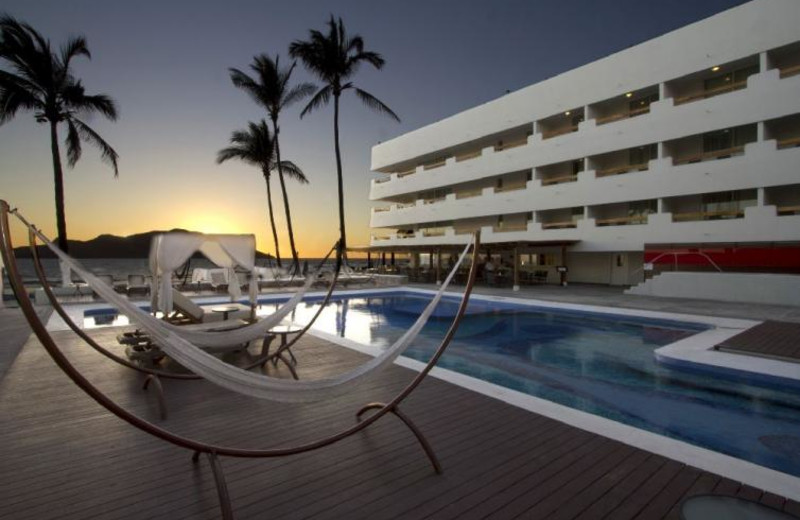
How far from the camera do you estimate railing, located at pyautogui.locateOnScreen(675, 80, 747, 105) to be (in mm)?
15188

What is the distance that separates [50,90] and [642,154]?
2456 centimetres

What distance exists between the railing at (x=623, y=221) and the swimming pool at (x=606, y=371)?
7.84 m

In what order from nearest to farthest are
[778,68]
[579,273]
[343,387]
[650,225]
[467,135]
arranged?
1. [343,387]
2. [778,68]
3. [650,225]
4. [579,273]
5. [467,135]

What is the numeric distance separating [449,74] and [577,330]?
59.8ft

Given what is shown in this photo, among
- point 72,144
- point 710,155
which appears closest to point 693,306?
point 710,155

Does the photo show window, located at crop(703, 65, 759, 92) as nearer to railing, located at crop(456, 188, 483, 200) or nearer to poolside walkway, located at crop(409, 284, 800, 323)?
poolside walkway, located at crop(409, 284, 800, 323)

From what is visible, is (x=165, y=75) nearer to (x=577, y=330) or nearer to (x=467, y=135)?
(x=467, y=135)

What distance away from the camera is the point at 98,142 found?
16984 mm

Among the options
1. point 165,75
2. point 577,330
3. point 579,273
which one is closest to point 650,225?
point 579,273

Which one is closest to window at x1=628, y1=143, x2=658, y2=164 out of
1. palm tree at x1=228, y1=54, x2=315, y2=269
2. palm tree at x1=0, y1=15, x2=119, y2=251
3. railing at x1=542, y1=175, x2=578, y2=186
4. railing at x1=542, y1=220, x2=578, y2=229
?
railing at x1=542, y1=175, x2=578, y2=186

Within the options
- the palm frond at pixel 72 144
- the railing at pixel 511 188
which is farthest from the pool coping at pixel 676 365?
the railing at pixel 511 188

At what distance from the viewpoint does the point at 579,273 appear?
2147 centimetres

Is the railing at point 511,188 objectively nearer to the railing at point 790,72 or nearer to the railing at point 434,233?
the railing at point 434,233

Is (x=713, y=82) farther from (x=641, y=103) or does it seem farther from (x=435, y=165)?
(x=435, y=165)
